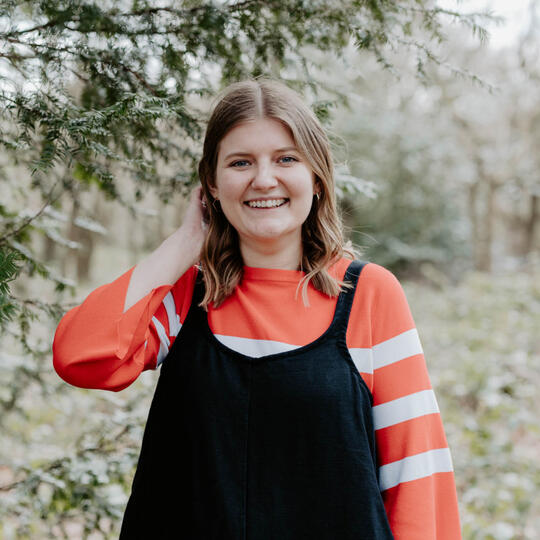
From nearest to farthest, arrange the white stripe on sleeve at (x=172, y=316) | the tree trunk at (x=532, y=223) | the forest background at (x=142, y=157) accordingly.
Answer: the forest background at (x=142, y=157) < the white stripe on sleeve at (x=172, y=316) < the tree trunk at (x=532, y=223)

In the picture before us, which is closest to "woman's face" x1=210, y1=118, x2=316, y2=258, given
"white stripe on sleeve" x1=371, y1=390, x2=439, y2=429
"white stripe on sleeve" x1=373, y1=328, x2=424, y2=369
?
"white stripe on sleeve" x1=373, y1=328, x2=424, y2=369

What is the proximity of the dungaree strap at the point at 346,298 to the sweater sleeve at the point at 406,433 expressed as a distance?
28 millimetres

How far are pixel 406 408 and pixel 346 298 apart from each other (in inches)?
13.3

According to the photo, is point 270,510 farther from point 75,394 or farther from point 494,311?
point 494,311

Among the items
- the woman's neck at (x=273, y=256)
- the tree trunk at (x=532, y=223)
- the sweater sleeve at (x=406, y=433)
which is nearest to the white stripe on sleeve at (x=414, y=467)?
the sweater sleeve at (x=406, y=433)

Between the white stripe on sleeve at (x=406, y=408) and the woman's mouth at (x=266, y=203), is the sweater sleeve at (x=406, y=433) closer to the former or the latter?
the white stripe on sleeve at (x=406, y=408)

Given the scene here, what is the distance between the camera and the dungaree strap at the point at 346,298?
4.84 feet

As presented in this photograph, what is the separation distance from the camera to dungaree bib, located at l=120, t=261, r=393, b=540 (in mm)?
1392

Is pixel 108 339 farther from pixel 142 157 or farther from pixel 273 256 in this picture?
pixel 142 157

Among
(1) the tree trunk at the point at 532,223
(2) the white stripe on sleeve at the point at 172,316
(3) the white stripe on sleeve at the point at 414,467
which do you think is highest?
(1) the tree trunk at the point at 532,223

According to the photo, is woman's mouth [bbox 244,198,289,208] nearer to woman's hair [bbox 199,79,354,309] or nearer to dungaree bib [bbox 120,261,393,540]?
woman's hair [bbox 199,79,354,309]

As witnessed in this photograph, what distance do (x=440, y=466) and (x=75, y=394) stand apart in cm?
374

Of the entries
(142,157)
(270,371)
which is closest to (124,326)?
(270,371)

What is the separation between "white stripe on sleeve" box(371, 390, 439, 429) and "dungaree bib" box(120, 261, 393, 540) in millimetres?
46
